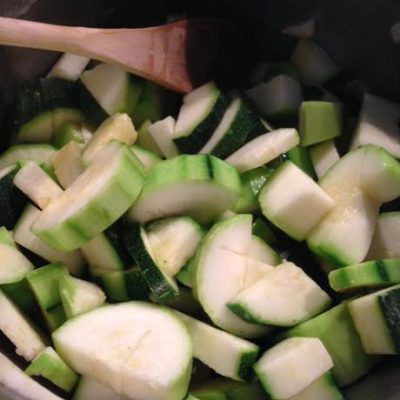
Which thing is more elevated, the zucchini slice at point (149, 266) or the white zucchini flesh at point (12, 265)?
the white zucchini flesh at point (12, 265)

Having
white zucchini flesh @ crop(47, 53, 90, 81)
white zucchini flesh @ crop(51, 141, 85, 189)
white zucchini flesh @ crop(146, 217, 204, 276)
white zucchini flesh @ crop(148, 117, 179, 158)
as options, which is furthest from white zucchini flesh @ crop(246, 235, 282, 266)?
white zucchini flesh @ crop(47, 53, 90, 81)

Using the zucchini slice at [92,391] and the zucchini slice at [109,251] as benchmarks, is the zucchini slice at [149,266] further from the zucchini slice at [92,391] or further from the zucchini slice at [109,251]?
the zucchini slice at [92,391]

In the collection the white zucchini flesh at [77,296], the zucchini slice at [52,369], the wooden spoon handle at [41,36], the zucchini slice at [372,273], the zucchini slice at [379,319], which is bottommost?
the zucchini slice at [379,319]

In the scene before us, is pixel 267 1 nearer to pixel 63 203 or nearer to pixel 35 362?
pixel 63 203

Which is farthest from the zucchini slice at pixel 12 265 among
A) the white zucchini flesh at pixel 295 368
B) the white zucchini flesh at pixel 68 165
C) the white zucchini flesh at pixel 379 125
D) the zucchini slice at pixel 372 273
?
the white zucchini flesh at pixel 379 125

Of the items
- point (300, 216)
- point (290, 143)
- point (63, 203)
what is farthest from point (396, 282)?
point (63, 203)
